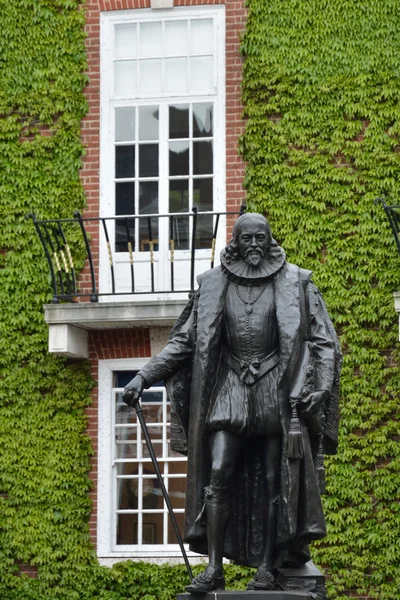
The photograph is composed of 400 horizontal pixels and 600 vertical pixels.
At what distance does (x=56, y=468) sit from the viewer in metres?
16.4

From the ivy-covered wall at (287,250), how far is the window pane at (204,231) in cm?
60

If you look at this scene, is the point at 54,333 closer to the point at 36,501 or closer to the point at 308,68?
the point at 36,501

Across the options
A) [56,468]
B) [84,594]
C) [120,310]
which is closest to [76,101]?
[120,310]

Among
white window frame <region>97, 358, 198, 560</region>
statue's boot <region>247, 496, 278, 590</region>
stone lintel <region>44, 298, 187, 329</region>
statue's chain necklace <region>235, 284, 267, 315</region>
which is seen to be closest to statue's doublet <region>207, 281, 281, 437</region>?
statue's chain necklace <region>235, 284, 267, 315</region>

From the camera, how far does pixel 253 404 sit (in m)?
9.36

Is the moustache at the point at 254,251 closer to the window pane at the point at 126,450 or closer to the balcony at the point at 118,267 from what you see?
the balcony at the point at 118,267

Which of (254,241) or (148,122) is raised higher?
(148,122)

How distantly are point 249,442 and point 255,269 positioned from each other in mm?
1101

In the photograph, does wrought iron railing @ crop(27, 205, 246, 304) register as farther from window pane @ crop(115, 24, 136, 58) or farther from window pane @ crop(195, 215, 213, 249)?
window pane @ crop(115, 24, 136, 58)

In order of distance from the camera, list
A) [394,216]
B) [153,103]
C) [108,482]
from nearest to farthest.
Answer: [394,216] → [108,482] → [153,103]

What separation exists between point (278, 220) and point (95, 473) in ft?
11.1

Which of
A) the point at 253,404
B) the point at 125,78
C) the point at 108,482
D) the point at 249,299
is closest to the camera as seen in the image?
the point at 253,404

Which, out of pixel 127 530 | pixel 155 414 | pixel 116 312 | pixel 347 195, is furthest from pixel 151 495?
pixel 347 195

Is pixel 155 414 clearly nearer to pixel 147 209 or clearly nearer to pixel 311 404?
pixel 147 209
